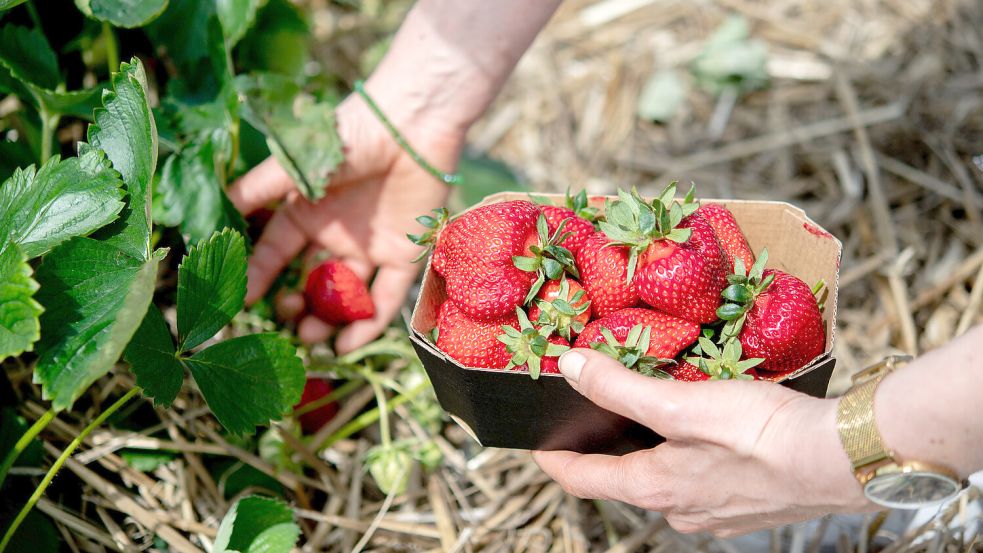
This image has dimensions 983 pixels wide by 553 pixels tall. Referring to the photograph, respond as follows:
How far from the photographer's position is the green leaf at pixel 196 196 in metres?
1.22

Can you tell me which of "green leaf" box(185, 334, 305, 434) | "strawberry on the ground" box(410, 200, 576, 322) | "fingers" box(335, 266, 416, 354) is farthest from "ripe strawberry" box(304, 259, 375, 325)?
"strawberry on the ground" box(410, 200, 576, 322)

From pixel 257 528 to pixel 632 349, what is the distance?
1.90ft

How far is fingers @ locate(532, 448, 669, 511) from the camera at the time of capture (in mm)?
934

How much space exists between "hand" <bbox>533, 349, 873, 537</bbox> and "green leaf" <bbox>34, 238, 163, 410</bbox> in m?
0.45

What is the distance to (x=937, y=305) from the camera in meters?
1.69

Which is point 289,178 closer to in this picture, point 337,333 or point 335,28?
point 337,333

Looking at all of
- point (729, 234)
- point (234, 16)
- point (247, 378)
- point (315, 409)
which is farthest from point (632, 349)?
point (234, 16)

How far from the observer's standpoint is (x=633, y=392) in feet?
2.74

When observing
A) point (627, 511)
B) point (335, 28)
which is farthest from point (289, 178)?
point (335, 28)

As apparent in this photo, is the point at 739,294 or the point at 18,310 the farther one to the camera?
the point at 739,294

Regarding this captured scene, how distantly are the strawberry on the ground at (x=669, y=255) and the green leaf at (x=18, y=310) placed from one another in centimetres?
60

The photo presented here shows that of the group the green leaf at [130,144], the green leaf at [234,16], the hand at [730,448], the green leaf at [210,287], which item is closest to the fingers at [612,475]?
the hand at [730,448]

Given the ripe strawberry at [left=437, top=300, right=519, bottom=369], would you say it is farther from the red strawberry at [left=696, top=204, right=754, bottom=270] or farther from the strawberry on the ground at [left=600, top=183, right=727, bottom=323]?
the red strawberry at [left=696, top=204, right=754, bottom=270]

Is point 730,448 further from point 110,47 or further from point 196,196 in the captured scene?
point 110,47
